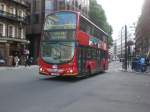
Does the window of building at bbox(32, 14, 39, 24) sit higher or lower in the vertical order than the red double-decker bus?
higher

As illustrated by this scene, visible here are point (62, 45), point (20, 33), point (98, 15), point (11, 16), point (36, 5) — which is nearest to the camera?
point (62, 45)

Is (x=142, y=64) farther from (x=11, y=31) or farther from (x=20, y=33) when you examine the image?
(x=20, y=33)

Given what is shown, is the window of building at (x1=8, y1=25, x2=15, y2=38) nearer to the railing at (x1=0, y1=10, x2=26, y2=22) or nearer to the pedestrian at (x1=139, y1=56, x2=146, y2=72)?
the railing at (x1=0, y1=10, x2=26, y2=22)

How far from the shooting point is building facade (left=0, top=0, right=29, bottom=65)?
52.8 metres

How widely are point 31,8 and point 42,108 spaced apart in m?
58.1

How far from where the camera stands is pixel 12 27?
184 feet

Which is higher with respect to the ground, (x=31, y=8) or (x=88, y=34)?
(x=31, y=8)

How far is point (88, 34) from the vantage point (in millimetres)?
24453

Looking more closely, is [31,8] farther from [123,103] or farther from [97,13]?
[123,103]

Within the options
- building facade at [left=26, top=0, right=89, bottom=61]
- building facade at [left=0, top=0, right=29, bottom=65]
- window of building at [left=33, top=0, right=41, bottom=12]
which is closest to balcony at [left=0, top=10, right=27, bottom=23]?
building facade at [left=0, top=0, right=29, bottom=65]

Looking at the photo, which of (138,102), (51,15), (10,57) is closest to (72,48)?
(51,15)

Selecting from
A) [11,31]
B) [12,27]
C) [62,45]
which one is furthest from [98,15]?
[62,45]

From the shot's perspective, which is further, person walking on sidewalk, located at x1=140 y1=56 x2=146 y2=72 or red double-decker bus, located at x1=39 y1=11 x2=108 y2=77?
person walking on sidewalk, located at x1=140 y1=56 x2=146 y2=72

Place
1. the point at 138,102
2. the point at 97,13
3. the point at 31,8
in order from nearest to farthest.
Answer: the point at 138,102
the point at 31,8
the point at 97,13
